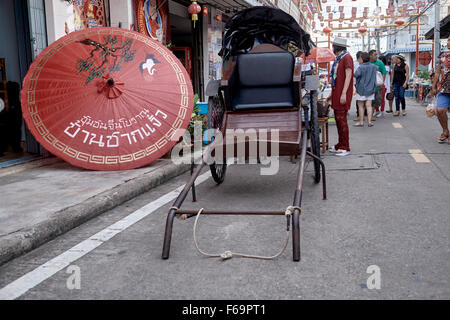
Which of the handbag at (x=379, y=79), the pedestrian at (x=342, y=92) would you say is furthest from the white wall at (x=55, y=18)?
the handbag at (x=379, y=79)

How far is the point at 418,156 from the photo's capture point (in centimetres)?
731

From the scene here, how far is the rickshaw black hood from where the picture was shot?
20.4 feet

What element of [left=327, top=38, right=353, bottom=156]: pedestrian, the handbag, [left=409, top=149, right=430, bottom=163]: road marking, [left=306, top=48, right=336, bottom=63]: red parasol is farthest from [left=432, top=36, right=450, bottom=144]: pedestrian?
[left=306, top=48, right=336, bottom=63]: red parasol

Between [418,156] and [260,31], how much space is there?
3.17 meters

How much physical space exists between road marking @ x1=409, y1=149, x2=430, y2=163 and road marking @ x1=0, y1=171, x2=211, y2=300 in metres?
4.05

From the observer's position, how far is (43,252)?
3545 millimetres

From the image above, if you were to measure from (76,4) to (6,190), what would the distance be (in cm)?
391

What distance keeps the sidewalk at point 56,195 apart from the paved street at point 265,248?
97mm

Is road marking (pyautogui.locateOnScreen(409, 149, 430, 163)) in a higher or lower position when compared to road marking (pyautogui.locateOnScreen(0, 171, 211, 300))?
higher

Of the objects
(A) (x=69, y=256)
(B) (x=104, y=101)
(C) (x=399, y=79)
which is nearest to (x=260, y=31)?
(B) (x=104, y=101)

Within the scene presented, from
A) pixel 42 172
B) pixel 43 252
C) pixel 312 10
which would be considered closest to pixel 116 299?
pixel 43 252

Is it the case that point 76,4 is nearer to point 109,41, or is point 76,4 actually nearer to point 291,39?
point 109,41

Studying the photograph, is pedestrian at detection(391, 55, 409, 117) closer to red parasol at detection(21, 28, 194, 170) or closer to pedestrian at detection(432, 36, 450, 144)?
pedestrian at detection(432, 36, 450, 144)

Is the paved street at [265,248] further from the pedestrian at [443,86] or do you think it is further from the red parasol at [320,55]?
the red parasol at [320,55]
